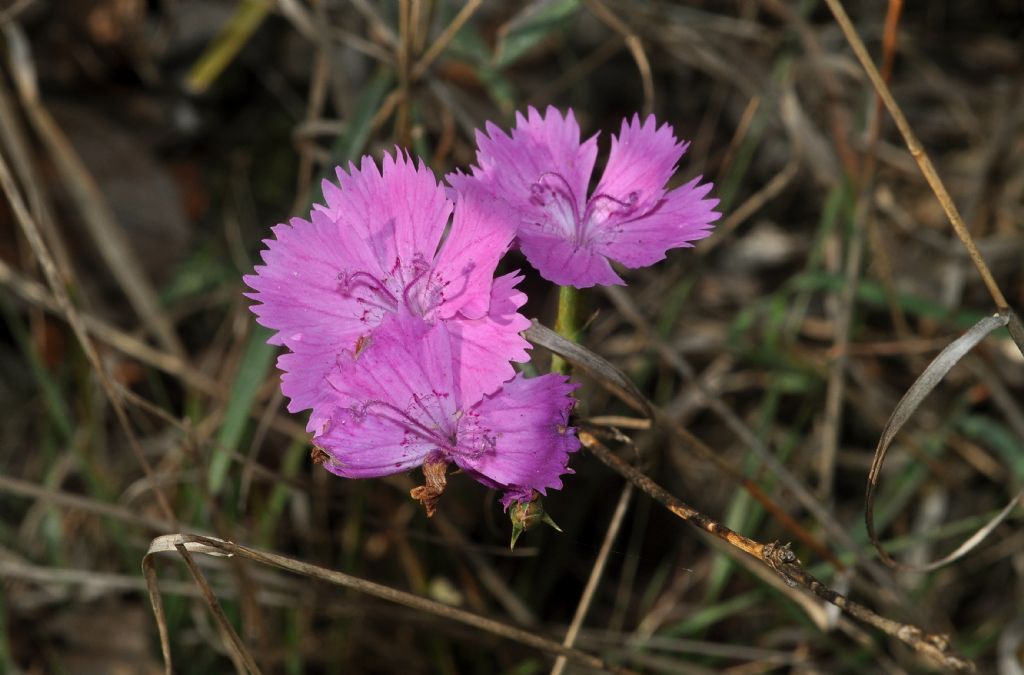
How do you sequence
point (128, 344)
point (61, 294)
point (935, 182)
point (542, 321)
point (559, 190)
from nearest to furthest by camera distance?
point (559, 190), point (935, 182), point (61, 294), point (128, 344), point (542, 321)

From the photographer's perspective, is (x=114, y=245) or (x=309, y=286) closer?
(x=309, y=286)

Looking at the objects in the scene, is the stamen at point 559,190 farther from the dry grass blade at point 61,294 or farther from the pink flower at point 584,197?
the dry grass blade at point 61,294

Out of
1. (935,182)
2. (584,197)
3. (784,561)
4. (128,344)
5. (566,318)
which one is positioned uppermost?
(935,182)

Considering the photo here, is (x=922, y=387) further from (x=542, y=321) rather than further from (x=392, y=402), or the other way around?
(x=542, y=321)

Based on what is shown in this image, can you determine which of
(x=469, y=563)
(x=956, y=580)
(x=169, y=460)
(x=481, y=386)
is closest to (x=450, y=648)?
(x=469, y=563)

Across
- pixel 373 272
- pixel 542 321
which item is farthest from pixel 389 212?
pixel 542 321

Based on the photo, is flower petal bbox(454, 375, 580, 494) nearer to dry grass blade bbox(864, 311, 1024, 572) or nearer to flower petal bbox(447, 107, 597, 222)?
flower petal bbox(447, 107, 597, 222)

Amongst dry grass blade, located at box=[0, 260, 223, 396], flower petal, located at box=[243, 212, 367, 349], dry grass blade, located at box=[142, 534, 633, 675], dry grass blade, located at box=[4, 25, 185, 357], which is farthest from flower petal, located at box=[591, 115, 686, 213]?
dry grass blade, located at box=[4, 25, 185, 357]
